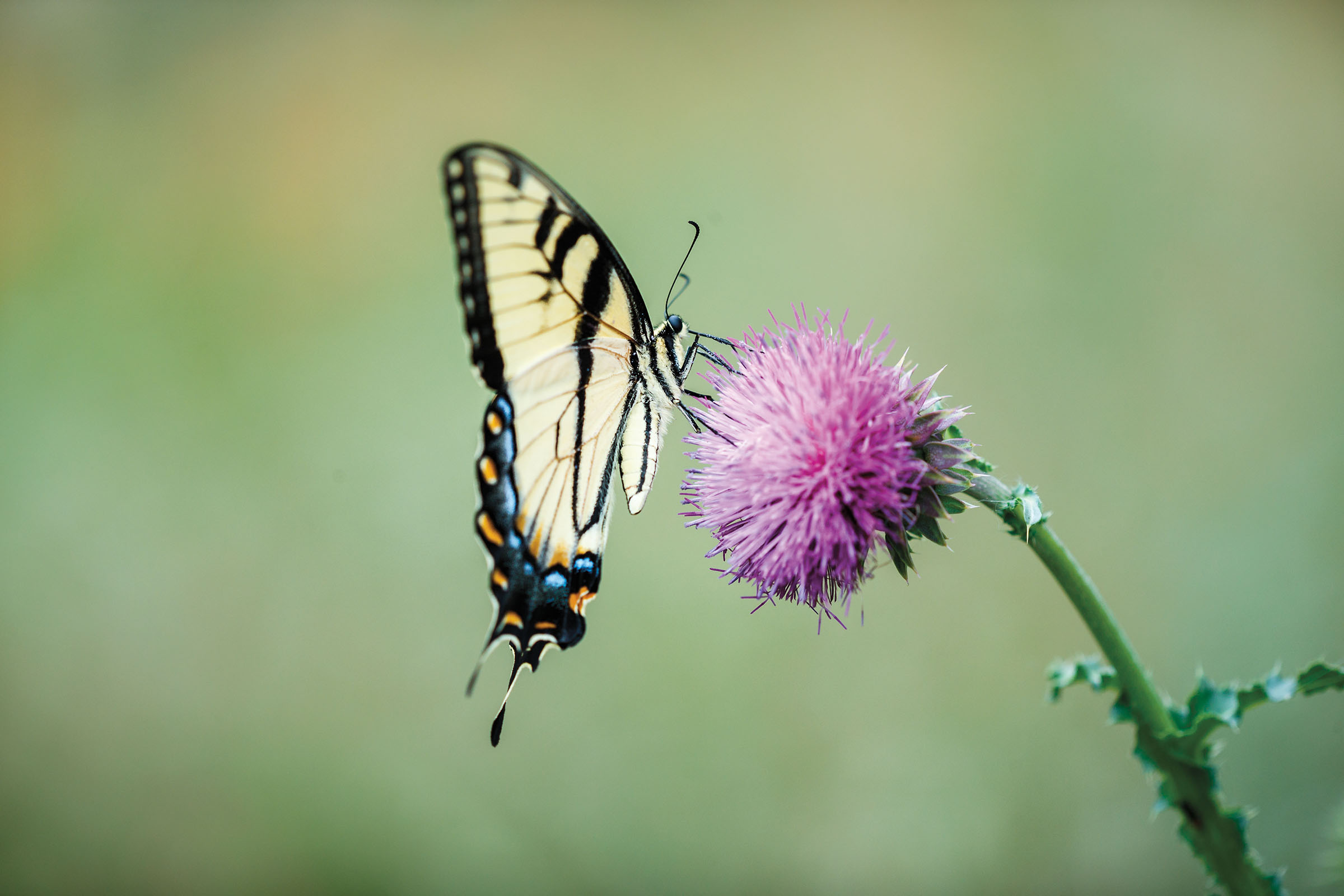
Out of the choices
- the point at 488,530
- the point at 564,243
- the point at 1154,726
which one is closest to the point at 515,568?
the point at 488,530

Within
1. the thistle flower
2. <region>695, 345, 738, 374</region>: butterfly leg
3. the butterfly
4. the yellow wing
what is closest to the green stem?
the thistle flower

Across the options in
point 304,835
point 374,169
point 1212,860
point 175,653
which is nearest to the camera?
point 1212,860

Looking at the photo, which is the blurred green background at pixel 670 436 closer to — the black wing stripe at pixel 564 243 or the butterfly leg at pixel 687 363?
the butterfly leg at pixel 687 363

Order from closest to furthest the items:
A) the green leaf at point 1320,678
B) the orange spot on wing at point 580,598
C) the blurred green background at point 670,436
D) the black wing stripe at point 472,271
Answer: the green leaf at point 1320,678 → the black wing stripe at point 472,271 → the orange spot on wing at point 580,598 → the blurred green background at point 670,436

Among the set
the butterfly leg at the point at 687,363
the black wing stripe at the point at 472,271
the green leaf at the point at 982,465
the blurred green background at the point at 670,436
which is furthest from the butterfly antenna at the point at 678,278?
the green leaf at the point at 982,465

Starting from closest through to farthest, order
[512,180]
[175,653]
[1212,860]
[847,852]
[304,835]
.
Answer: [1212,860], [512,180], [847,852], [304,835], [175,653]

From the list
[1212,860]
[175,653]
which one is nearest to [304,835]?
[175,653]

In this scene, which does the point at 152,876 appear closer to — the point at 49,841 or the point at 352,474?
the point at 49,841
